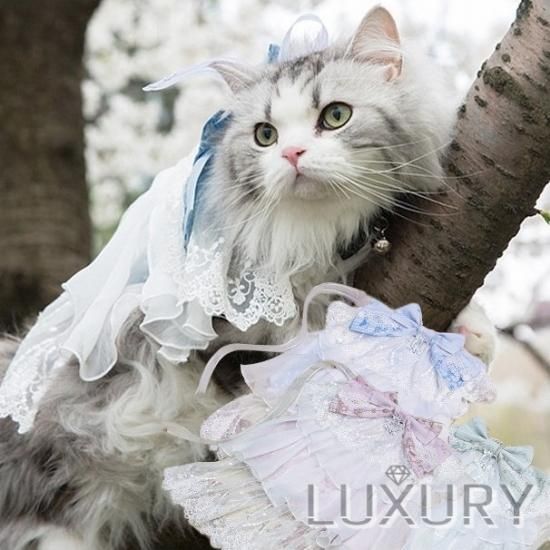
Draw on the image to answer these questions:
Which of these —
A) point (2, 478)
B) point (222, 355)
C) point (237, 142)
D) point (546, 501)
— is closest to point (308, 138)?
point (237, 142)

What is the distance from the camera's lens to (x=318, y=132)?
3.45 ft

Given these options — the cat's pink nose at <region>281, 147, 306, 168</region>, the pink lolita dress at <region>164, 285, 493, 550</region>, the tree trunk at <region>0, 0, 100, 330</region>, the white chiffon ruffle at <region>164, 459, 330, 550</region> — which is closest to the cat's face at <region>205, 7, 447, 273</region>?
the cat's pink nose at <region>281, 147, 306, 168</region>

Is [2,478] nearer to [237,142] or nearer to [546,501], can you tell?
[237,142]

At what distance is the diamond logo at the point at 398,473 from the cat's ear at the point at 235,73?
517 millimetres

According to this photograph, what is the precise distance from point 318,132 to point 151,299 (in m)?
0.28

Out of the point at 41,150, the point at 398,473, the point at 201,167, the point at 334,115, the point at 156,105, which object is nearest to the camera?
the point at 398,473

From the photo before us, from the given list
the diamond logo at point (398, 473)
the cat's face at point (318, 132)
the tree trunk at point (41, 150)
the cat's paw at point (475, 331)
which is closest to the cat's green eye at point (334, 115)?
the cat's face at point (318, 132)

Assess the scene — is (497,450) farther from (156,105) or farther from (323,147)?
(156,105)

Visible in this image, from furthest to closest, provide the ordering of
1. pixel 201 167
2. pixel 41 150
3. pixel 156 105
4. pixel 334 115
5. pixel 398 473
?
pixel 156 105 < pixel 41 150 < pixel 201 167 < pixel 334 115 < pixel 398 473

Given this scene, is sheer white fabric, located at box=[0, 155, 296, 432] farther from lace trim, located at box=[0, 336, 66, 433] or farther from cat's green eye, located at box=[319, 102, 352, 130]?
cat's green eye, located at box=[319, 102, 352, 130]

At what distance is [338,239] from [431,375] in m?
0.23

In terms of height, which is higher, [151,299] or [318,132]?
[318,132]

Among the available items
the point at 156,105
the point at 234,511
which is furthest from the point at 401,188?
the point at 156,105

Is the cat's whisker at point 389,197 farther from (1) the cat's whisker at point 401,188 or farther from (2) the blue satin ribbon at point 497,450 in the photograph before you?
(2) the blue satin ribbon at point 497,450
